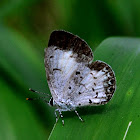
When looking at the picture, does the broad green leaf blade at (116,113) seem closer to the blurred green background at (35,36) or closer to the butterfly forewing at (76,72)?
the butterfly forewing at (76,72)

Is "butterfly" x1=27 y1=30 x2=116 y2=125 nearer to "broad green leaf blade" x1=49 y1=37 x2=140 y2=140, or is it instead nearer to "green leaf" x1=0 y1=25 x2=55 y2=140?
"broad green leaf blade" x1=49 y1=37 x2=140 y2=140

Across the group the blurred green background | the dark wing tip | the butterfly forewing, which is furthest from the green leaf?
the dark wing tip

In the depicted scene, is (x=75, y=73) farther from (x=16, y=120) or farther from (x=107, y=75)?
(x=16, y=120)

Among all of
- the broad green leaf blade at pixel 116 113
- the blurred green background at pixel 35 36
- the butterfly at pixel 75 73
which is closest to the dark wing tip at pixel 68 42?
the butterfly at pixel 75 73

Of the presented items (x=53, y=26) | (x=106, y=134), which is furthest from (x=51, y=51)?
(x=53, y=26)

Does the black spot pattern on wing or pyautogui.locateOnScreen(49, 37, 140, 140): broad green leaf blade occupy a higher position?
the black spot pattern on wing

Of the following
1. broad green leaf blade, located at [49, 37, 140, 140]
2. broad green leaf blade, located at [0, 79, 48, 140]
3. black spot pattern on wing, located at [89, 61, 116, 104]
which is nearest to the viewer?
broad green leaf blade, located at [49, 37, 140, 140]
